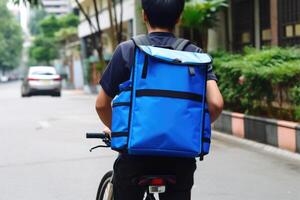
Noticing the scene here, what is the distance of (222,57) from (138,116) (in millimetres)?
11260

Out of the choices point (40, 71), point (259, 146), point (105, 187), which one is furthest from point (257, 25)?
point (105, 187)

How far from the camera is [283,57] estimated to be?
11.3 meters

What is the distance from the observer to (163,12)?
3291 millimetres

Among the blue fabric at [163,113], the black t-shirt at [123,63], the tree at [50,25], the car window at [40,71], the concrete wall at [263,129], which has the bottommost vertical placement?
the concrete wall at [263,129]

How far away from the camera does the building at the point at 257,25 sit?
1645cm

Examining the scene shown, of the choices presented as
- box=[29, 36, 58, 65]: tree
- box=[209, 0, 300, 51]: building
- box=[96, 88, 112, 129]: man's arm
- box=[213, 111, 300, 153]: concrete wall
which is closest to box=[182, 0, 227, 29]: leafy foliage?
box=[209, 0, 300, 51]: building

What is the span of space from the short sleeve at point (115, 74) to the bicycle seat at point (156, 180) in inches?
18.4

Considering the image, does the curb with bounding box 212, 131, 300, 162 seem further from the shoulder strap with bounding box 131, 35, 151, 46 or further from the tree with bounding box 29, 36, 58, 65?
the tree with bounding box 29, 36, 58, 65

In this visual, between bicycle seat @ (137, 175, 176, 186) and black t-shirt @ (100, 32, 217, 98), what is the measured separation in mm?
464

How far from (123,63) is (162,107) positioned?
0.35 metres

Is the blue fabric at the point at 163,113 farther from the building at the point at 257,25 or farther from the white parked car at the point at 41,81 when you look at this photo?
the white parked car at the point at 41,81

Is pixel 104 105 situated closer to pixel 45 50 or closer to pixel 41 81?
pixel 41 81

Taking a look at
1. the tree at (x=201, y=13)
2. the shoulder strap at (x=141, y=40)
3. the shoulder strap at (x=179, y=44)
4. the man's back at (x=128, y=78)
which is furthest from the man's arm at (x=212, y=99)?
the tree at (x=201, y=13)

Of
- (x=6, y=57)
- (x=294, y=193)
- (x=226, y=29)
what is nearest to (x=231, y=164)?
(x=294, y=193)
